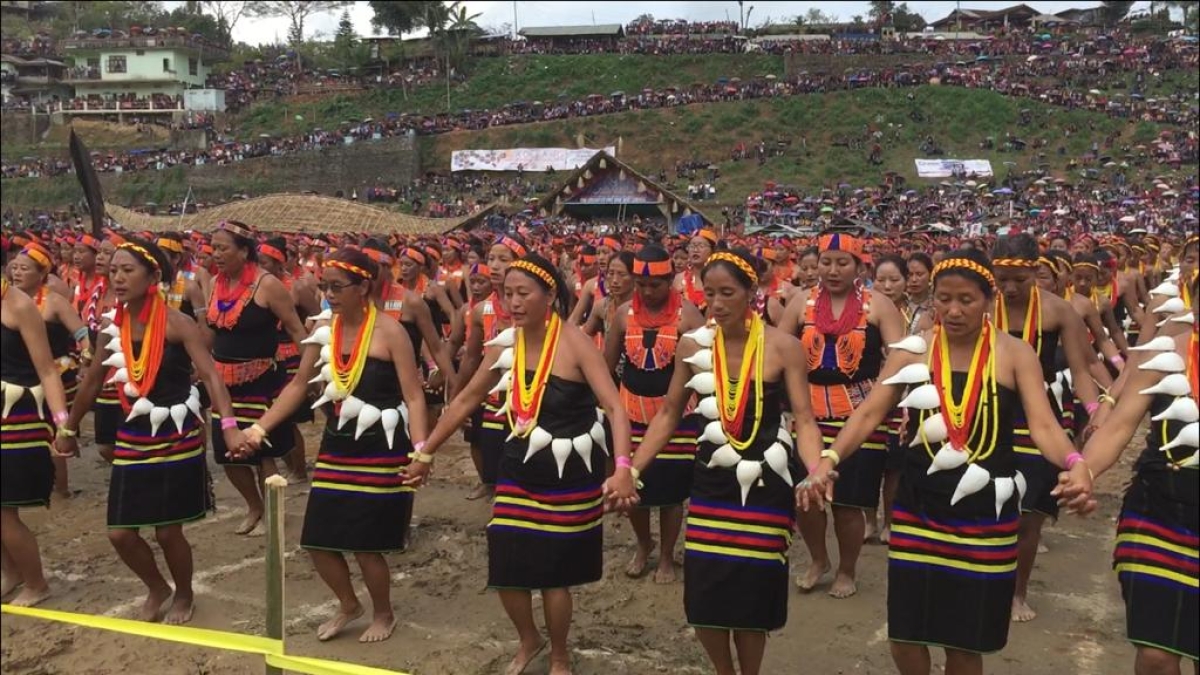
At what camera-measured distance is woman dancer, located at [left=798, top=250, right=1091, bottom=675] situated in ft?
11.6

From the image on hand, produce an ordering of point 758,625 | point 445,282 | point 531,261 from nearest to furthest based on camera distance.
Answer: point 758,625, point 531,261, point 445,282

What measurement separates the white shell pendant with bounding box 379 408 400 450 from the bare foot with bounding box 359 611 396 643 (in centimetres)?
101

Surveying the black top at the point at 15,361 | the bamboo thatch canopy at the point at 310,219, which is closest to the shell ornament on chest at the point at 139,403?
the black top at the point at 15,361

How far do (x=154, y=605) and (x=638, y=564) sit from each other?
9.37 feet

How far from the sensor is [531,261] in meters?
4.55

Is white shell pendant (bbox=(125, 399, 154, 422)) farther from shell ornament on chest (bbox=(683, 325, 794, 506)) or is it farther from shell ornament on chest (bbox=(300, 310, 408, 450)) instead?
shell ornament on chest (bbox=(683, 325, 794, 506))

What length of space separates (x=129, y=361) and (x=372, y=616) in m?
1.89

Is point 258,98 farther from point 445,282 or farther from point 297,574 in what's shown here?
point 297,574

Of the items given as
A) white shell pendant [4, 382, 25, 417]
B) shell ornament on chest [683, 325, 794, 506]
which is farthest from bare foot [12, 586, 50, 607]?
shell ornament on chest [683, 325, 794, 506]

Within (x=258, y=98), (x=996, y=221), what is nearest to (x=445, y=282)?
(x=996, y=221)

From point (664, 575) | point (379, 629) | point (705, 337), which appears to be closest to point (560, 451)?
point (705, 337)

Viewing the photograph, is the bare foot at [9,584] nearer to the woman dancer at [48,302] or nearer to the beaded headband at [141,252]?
the woman dancer at [48,302]

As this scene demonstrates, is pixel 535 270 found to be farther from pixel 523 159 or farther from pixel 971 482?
pixel 523 159

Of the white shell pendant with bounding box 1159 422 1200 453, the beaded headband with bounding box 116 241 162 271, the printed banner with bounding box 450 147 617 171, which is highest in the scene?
the printed banner with bounding box 450 147 617 171
